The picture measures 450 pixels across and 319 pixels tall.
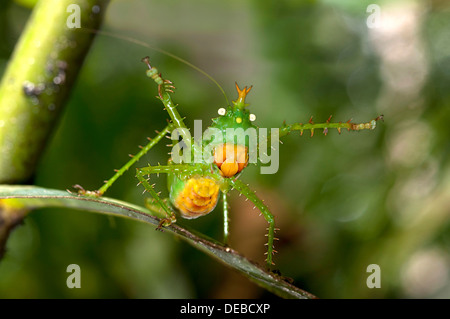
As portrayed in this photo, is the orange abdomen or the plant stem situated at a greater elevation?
the plant stem

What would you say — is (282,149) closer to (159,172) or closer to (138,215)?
(159,172)

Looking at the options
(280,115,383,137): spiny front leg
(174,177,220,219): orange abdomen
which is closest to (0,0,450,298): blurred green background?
(174,177,220,219): orange abdomen

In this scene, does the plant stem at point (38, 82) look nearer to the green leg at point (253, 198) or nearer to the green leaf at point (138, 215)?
the green leaf at point (138, 215)

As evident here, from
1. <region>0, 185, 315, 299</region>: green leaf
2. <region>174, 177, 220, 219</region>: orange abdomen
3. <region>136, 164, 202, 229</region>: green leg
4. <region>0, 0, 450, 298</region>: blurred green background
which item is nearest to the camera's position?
<region>0, 185, 315, 299</region>: green leaf

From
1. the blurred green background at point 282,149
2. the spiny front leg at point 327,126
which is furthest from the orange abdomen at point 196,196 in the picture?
the blurred green background at point 282,149

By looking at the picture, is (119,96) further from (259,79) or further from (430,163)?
(430,163)

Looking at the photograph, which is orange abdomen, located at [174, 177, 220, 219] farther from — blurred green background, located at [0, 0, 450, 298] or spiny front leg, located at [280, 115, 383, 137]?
blurred green background, located at [0, 0, 450, 298]

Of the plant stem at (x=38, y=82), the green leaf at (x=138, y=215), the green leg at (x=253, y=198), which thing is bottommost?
the green leaf at (x=138, y=215)

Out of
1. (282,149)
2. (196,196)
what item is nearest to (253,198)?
(196,196)

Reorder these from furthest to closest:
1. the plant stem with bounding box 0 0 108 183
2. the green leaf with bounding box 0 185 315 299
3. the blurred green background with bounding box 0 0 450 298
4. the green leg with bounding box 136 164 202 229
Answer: the blurred green background with bounding box 0 0 450 298 → the green leg with bounding box 136 164 202 229 → the plant stem with bounding box 0 0 108 183 → the green leaf with bounding box 0 185 315 299
